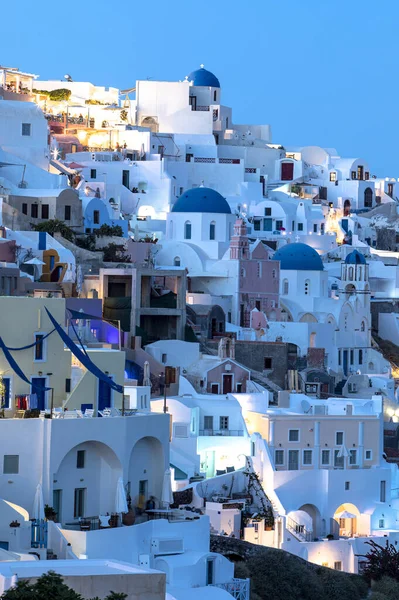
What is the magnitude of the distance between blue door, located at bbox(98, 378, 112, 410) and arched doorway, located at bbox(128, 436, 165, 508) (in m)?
1.61

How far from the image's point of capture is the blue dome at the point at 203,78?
87.2 meters

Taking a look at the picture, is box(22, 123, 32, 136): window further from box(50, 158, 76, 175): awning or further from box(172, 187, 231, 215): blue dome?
box(172, 187, 231, 215): blue dome

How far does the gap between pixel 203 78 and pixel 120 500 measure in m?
49.6

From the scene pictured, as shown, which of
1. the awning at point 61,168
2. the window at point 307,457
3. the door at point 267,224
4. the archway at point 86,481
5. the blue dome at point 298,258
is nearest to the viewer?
the archway at point 86,481

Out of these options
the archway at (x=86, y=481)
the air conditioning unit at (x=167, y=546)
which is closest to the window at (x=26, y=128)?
the archway at (x=86, y=481)

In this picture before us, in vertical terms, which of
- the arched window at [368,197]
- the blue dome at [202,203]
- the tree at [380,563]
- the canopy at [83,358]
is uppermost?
the arched window at [368,197]

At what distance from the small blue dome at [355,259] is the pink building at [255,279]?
4634 millimetres

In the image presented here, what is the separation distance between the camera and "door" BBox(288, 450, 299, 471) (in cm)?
5141

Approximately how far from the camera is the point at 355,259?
7000cm

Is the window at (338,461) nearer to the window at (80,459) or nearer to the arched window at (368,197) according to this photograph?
the window at (80,459)

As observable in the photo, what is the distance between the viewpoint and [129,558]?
3869 centimetres

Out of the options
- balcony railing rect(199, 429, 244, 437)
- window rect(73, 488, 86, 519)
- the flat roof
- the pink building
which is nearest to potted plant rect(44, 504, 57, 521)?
window rect(73, 488, 86, 519)

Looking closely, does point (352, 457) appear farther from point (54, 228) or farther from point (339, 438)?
point (54, 228)

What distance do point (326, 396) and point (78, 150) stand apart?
917 inches
